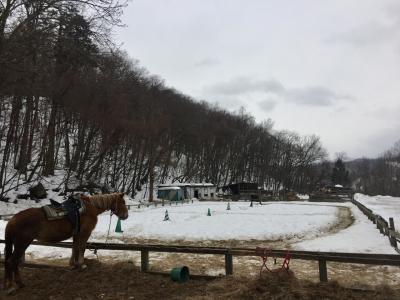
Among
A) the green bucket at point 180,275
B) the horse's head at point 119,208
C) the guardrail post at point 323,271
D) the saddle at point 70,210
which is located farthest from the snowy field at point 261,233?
the guardrail post at point 323,271

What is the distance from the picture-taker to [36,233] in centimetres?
847

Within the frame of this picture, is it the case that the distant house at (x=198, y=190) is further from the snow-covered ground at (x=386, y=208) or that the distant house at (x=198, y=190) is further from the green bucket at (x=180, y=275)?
the green bucket at (x=180, y=275)

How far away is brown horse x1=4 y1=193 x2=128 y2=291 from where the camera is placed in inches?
328

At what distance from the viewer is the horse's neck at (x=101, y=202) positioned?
9609 millimetres

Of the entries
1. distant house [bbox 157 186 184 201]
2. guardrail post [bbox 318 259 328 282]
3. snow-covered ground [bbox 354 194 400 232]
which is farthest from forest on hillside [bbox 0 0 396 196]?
snow-covered ground [bbox 354 194 400 232]

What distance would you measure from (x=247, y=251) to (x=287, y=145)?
11907 cm

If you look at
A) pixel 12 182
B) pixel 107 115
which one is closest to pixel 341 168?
pixel 107 115

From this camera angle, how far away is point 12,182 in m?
39.3

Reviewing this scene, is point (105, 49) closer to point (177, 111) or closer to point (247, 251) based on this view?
point (247, 251)

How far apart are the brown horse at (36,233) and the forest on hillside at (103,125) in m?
6.04

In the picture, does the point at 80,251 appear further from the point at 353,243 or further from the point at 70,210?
the point at 353,243

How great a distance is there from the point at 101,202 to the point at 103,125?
133 feet

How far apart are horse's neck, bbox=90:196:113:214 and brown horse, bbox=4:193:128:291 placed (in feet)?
0.11

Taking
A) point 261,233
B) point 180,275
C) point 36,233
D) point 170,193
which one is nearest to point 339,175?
point 170,193
